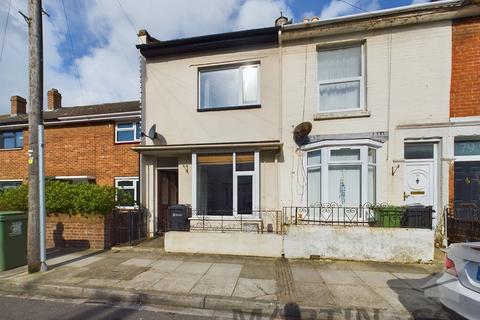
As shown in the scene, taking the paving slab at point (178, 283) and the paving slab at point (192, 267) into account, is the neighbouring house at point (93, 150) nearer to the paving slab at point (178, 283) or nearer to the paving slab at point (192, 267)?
the paving slab at point (192, 267)

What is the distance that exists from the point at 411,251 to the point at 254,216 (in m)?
4.01

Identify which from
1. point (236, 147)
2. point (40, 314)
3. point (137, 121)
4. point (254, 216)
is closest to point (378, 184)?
point (254, 216)

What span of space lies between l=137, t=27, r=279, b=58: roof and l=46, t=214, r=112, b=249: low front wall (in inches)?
217

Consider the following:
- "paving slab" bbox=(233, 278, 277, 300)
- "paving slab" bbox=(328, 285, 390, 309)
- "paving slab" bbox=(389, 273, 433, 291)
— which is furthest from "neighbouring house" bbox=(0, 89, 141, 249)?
"paving slab" bbox=(389, 273, 433, 291)

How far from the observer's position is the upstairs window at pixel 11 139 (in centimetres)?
1320

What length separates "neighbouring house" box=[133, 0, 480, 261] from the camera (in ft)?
24.1

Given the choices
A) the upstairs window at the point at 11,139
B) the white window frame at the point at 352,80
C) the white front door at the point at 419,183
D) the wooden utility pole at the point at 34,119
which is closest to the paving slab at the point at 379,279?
the white front door at the point at 419,183

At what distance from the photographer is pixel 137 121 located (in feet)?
36.7

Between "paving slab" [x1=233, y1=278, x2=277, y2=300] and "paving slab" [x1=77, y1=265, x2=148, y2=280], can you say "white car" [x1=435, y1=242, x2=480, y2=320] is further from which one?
"paving slab" [x1=77, y1=265, x2=148, y2=280]

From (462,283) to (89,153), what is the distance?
12.2m

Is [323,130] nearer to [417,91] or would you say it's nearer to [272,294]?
[417,91]

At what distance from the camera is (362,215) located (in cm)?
750

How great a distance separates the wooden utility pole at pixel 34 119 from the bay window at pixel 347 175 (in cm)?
691

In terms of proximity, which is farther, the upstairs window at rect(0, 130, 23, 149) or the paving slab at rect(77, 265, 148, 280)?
the upstairs window at rect(0, 130, 23, 149)
